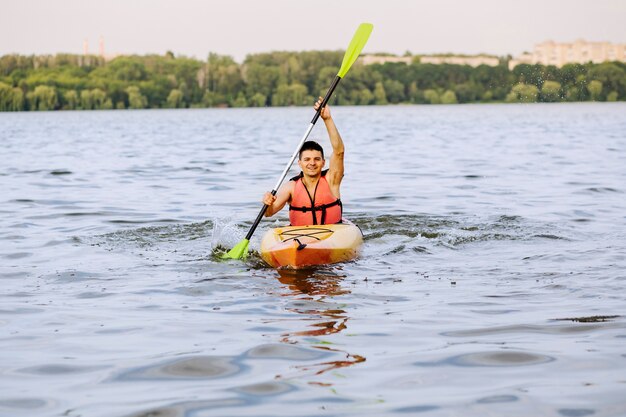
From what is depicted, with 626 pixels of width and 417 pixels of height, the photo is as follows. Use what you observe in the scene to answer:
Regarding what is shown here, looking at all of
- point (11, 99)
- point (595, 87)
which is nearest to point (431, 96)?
point (595, 87)

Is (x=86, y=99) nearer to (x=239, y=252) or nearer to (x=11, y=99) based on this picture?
(x=11, y=99)

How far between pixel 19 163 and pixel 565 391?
64.0 ft

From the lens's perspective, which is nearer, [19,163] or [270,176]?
[270,176]

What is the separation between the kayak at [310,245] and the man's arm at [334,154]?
49 cm

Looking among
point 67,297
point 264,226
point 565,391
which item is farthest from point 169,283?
point 264,226

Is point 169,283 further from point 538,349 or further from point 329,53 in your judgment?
point 329,53

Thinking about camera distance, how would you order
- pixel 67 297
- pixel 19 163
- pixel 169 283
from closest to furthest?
pixel 67 297 < pixel 169 283 < pixel 19 163

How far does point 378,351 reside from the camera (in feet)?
16.0

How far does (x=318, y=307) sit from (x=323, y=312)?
17 centimetres

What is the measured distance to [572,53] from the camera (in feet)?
338

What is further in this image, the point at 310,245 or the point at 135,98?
the point at 135,98

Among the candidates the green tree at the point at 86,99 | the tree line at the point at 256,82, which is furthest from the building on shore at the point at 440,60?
the green tree at the point at 86,99

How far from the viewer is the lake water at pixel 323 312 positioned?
13.7 feet

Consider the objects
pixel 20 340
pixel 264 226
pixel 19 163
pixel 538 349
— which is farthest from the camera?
pixel 19 163
